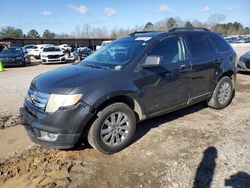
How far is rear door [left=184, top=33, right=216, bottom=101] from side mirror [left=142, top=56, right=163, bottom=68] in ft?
3.90

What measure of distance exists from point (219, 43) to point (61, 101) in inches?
165

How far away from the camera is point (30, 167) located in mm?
4137

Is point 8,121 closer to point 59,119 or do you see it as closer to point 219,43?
point 59,119

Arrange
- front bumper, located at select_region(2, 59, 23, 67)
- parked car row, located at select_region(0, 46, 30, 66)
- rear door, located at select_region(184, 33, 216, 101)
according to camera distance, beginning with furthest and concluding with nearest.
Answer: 1. front bumper, located at select_region(2, 59, 23, 67)
2. parked car row, located at select_region(0, 46, 30, 66)
3. rear door, located at select_region(184, 33, 216, 101)

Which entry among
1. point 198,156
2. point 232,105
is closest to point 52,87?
point 198,156

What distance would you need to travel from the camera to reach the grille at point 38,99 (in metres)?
4.09

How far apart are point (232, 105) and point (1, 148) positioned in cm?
529

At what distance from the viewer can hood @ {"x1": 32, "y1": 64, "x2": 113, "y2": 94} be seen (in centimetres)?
409

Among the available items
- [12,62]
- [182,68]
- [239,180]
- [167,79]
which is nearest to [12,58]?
[12,62]

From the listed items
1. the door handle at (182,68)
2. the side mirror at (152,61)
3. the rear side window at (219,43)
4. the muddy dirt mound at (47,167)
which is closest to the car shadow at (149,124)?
the muddy dirt mound at (47,167)

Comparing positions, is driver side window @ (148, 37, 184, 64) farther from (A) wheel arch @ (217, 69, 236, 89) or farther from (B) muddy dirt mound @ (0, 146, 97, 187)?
(B) muddy dirt mound @ (0, 146, 97, 187)

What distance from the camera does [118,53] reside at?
17.1 ft

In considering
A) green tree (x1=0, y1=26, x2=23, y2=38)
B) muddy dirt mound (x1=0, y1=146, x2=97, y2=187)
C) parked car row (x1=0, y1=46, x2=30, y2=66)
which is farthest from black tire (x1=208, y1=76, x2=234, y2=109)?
green tree (x1=0, y1=26, x2=23, y2=38)

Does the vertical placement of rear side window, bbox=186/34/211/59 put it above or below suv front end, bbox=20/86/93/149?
above
